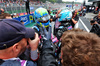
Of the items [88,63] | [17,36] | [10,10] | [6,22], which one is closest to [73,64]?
[88,63]

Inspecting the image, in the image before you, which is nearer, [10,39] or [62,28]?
[10,39]

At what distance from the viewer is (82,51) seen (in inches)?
24.4

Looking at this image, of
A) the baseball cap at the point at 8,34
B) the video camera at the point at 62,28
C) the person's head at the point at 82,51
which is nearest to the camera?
the person's head at the point at 82,51

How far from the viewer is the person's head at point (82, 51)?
59 centimetres

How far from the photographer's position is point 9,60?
0.81 m

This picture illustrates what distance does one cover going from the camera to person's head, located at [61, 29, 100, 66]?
591mm

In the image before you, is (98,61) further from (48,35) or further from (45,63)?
(48,35)

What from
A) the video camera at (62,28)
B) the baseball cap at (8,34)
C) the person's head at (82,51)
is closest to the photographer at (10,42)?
the baseball cap at (8,34)

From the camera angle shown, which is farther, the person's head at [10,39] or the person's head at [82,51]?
the person's head at [10,39]

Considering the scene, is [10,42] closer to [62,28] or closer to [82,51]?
[82,51]

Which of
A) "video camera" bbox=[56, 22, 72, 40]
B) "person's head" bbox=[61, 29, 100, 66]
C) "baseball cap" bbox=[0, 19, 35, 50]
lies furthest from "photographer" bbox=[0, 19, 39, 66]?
"video camera" bbox=[56, 22, 72, 40]

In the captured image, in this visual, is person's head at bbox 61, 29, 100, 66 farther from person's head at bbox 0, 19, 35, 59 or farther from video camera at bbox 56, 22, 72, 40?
video camera at bbox 56, 22, 72, 40

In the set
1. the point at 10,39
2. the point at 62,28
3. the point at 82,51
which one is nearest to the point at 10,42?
the point at 10,39

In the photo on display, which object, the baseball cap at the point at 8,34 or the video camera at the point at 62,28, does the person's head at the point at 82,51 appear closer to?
the baseball cap at the point at 8,34
